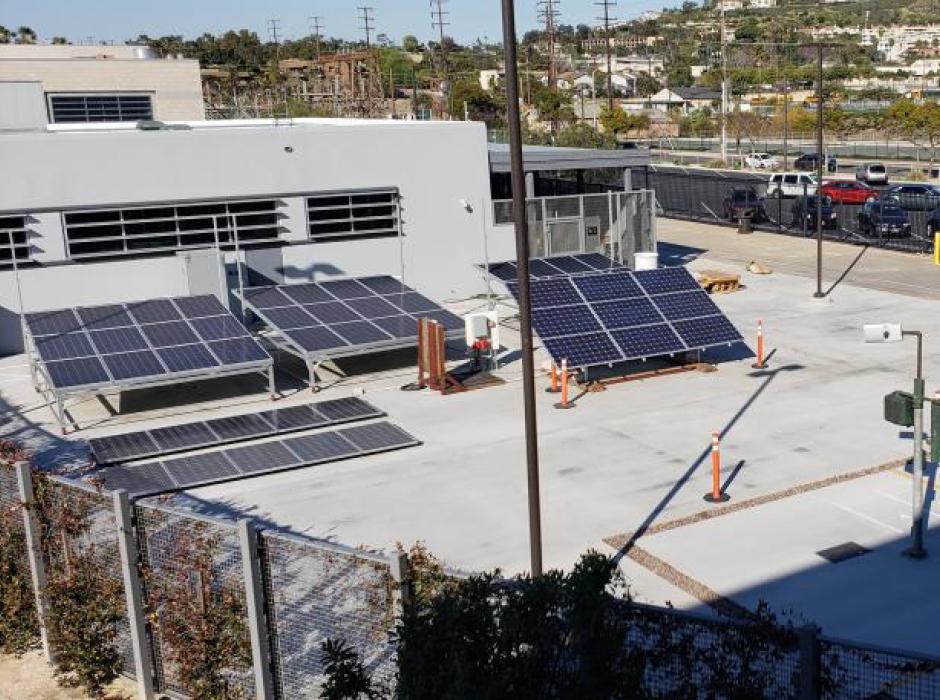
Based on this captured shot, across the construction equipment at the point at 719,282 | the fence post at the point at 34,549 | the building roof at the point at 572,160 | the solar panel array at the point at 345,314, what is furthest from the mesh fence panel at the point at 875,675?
the building roof at the point at 572,160

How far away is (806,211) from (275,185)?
23.3 metres

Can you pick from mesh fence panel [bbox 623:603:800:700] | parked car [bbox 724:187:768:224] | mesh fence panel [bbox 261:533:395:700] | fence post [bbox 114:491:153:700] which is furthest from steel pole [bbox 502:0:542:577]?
parked car [bbox 724:187:768:224]

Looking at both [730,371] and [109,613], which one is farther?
[730,371]

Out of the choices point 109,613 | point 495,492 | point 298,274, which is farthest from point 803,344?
point 109,613

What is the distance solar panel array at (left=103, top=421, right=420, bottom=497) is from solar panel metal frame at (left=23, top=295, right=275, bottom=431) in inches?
105

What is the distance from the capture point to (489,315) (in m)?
24.2

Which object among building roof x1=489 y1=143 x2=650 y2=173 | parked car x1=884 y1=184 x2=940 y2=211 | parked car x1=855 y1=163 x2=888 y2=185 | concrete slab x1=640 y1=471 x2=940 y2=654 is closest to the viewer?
concrete slab x1=640 y1=471 x2=940 y2=654

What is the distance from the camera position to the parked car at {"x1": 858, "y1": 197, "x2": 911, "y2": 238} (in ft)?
136

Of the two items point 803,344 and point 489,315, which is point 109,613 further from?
point 803,344

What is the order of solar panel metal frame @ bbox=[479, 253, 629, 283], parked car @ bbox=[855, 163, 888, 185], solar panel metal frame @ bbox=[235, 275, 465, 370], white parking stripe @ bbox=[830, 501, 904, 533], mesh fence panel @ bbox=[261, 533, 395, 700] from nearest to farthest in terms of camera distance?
mesh fence panel @ bbox=[261, 533, 395, 700], white parking stripe @ bbox=[830, 501, 904, 533], solar panel metal frame @ bbox=[235, 275, 465, 370], solar panel metal frame @ bbox=[479, 253, 629, 283], parked car @ bbox=[855, 163, 888, 185]

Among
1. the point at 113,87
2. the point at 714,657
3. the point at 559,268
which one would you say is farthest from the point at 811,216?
the point at 113,87

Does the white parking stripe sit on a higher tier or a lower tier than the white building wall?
lower

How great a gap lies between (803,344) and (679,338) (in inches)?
166

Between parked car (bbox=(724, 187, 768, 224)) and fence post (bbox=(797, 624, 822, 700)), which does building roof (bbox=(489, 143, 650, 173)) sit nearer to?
parked car (bbox=(724, 187, 768, 224))
